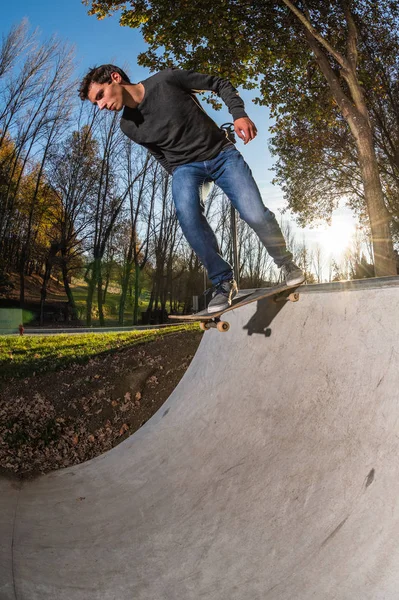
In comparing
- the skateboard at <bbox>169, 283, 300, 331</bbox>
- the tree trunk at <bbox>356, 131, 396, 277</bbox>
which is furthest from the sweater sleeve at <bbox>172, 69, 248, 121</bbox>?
the tree trunk at <bbox>356, 131, 396, 277</bbox>

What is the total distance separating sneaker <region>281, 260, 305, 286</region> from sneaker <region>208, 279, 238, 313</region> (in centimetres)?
42

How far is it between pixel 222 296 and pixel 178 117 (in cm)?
138

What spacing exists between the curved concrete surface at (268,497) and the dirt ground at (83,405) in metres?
1.81

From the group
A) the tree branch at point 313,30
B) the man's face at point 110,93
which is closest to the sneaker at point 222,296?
the man's face at point 110,93

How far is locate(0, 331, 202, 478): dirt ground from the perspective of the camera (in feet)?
19.3

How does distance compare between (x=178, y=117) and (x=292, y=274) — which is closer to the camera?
(x=178, y=117)

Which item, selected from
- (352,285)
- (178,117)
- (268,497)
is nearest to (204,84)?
(178,117)

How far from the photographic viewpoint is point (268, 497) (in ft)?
8.59

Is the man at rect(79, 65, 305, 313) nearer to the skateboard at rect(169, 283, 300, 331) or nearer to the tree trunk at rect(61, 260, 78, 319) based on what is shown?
the skateboard at rect(169, 283, 300, 331)

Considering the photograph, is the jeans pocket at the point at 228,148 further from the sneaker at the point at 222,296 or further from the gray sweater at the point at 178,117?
the sneaker at the point at 222,296

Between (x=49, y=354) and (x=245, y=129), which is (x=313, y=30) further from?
(x=49, y=354)

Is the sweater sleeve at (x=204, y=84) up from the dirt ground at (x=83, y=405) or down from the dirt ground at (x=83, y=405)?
up

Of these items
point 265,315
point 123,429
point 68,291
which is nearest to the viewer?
point 265,315

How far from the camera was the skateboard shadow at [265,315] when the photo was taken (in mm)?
3928
